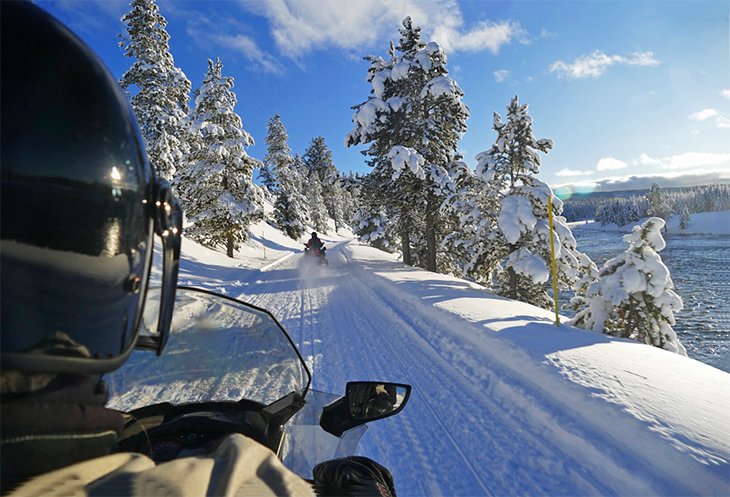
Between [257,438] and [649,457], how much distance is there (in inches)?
132

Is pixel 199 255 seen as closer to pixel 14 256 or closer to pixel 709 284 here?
pixel 14 256

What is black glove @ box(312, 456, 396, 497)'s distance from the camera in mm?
1170

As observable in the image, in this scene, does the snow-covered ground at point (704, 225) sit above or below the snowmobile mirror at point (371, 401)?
above

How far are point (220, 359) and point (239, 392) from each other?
0.22 metres

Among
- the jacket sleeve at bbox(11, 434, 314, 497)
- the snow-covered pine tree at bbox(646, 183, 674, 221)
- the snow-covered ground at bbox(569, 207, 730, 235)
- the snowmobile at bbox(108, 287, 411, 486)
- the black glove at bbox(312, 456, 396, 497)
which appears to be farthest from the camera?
the snow-covered pine tree at bbox(646, 183, 674, 221)

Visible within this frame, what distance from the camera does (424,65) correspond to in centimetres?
1501

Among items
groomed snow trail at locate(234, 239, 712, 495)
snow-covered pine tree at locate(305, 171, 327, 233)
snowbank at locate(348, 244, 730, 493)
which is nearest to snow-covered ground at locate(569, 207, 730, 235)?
snow-covered pine tree at locate(305, 171, 327, 233)

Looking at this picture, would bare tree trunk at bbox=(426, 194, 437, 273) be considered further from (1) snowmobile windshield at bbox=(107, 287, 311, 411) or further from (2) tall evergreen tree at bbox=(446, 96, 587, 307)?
(1) snowmobile windshield at bbox=(107, 287, 311, 411)

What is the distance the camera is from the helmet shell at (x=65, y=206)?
69 cm

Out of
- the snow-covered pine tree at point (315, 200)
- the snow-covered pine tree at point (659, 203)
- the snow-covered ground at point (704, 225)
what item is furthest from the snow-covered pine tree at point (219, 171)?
the snow-covered pine tree at point (659, 203)

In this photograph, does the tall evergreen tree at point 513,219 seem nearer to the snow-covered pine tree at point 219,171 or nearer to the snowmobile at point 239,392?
the snowmobile at point 239,392

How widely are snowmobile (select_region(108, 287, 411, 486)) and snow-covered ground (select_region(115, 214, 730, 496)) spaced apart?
1588mm

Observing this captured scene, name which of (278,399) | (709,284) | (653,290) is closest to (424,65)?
(653,290)

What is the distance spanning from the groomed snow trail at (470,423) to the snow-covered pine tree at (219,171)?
1614cm
